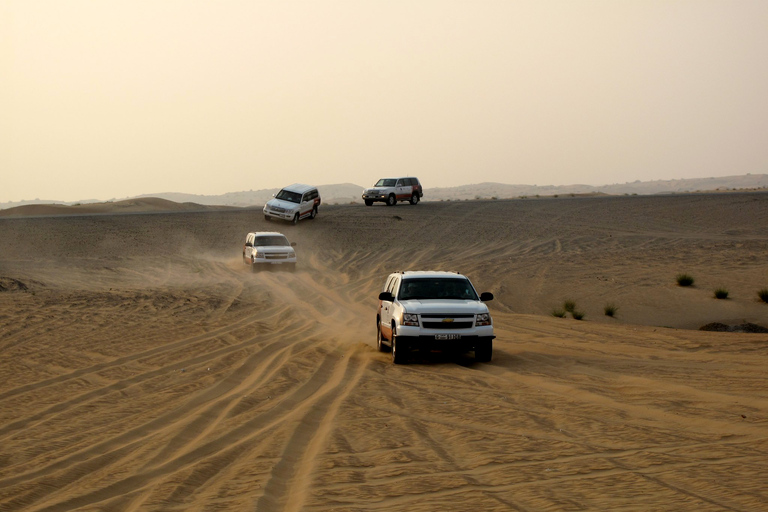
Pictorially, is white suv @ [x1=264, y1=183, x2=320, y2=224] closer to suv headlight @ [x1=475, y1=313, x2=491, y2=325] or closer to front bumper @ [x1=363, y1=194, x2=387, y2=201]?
front bumper @ [x1=363, y1=194, x2=387, y2=201]

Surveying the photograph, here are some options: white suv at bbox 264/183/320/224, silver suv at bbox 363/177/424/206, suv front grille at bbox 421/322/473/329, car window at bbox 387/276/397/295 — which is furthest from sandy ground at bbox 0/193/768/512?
silver suv at bbox 363/177/424/206

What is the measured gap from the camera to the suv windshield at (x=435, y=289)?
51.1 feet

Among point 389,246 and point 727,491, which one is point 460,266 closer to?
point 389,246

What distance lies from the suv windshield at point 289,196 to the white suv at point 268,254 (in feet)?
45.5

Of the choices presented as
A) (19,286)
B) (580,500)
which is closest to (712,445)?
(580,500)

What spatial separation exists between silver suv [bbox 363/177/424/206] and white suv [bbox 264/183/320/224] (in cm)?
890

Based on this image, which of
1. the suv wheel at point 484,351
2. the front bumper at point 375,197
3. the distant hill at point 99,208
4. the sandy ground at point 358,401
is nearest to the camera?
the sandy ground at point 358,401

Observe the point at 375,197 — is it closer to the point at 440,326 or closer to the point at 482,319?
the point at 482,319

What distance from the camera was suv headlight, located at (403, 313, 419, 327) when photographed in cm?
1451

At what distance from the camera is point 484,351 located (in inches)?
582

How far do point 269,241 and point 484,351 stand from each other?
20685 mm

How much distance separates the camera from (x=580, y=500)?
22.5 feet

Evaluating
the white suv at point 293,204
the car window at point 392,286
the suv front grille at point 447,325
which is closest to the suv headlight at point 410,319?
the suv front grille at point 447,325

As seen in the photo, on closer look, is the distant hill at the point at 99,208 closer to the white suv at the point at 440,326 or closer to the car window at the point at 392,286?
the car window at the point at 392,286
